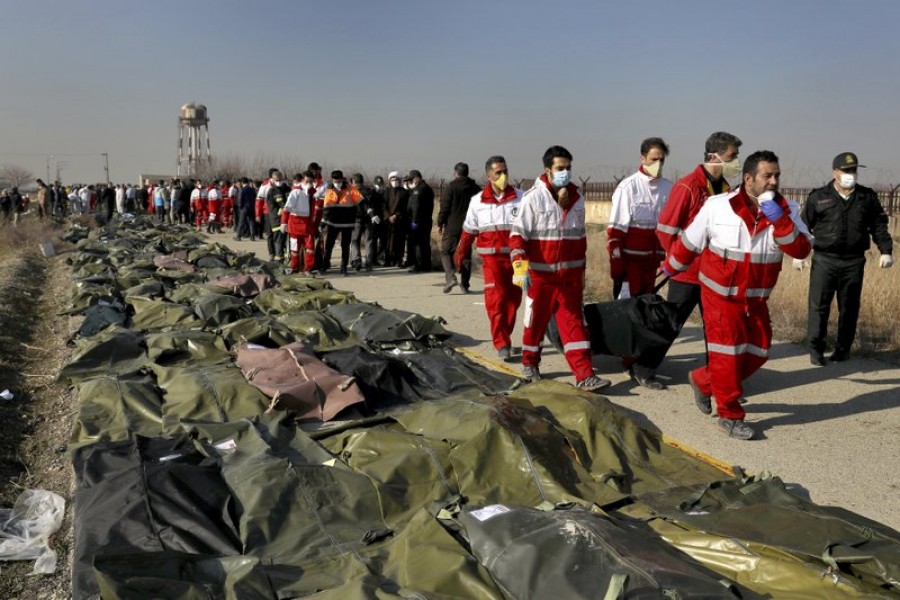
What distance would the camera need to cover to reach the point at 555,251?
672 centimetres

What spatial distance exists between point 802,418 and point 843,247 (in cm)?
253

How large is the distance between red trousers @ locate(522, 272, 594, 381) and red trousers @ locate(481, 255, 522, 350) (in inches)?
40.0

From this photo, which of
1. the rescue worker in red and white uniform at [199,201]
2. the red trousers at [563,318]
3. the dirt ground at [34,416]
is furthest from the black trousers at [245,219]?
the red trousers at [563,318]

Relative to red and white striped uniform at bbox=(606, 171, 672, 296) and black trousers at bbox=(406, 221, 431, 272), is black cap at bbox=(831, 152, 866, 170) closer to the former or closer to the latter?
red and white striped uniform at bbox=(606, 171, 672, 296)

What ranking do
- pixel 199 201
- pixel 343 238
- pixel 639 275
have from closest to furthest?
pixel 639 275 < pixel 343 238 < pixel 199 201

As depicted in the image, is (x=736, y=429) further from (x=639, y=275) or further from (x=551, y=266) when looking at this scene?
(x=639, y=275)

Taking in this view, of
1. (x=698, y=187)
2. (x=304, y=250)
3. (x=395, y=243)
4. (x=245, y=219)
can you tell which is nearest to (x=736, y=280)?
(x=698, y=187)

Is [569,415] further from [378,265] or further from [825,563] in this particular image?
[378,265]

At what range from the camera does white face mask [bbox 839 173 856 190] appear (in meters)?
7.79

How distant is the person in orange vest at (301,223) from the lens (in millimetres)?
13945

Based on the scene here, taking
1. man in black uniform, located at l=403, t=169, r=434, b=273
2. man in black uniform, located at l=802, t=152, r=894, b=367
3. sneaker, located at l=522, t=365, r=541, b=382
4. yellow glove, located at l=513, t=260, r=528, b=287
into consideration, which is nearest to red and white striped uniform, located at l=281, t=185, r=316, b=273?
man in black uniform, located at l=403, t=169, r=434, b=273

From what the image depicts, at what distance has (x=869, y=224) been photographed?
25.8ft

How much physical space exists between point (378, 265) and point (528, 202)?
34.0ft

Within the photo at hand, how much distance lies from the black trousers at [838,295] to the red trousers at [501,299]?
2.82 meters
